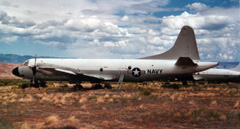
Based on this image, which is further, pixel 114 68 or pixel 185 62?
pixel 114 68

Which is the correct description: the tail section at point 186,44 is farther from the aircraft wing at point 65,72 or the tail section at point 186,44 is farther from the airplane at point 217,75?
the airplane at point 217,75

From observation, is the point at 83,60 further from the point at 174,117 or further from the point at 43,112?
the point at 174,117

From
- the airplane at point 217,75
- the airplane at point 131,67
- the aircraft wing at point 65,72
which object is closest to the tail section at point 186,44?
the airplane at point 131,67

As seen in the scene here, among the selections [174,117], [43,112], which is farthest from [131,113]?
[43,112]

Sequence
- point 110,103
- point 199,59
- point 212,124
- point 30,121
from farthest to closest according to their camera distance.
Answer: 1. point 199,59
2. point 110,103
3. point 30,121
4. point 212,124

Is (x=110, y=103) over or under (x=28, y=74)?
under

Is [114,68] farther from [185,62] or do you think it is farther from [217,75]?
[217,75]

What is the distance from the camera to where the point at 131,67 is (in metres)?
29.9

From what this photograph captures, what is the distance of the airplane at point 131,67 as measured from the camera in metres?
29.1

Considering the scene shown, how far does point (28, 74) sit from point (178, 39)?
2087 cm

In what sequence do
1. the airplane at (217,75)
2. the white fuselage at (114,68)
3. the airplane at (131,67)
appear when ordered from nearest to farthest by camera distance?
the airplane at (131,67) < the white fuselage at (114,68) < the airplane at (217,75)

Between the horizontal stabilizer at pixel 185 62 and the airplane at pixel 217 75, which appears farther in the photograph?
the airplane at pixel 217 75

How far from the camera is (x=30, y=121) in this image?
1191 centimetres

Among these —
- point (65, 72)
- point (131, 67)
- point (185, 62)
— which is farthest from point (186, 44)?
point (65, 72)
